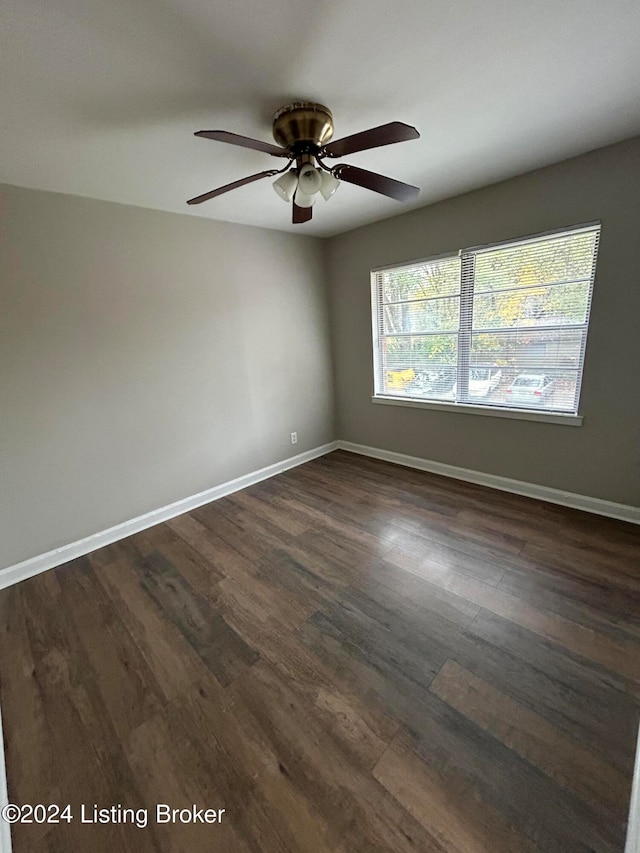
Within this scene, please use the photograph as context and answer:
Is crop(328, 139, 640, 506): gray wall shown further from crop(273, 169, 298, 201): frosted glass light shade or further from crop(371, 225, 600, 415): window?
crop(273, 169, 298, 201): frosted glass light shade

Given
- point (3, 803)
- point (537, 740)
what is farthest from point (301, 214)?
point (3, 803)

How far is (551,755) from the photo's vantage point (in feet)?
3.89

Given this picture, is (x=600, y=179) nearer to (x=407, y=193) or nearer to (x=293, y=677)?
(x=407, y=193)

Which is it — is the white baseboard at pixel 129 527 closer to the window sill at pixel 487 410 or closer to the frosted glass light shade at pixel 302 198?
the window sill at pixel 487 410

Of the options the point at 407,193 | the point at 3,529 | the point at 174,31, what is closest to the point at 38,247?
the point at 174,31

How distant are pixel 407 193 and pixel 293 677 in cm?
243

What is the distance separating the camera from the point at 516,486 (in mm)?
2992

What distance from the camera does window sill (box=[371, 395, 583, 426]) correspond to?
2639 millimetres

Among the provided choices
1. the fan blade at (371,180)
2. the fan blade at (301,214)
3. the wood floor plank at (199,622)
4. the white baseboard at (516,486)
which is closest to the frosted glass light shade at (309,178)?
the fan blade at (371,180)

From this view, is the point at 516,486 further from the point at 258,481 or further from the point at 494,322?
the point at 258,481

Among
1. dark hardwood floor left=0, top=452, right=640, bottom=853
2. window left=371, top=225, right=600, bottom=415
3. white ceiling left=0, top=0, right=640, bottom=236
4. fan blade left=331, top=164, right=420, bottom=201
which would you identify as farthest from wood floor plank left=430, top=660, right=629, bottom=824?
white ceiling left=0, top=0, right=640, bottom=236

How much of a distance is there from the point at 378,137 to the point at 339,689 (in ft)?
7.54

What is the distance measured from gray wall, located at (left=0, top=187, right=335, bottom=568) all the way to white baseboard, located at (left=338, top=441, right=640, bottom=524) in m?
1.35

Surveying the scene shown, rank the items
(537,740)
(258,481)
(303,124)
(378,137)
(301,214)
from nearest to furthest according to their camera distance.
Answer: (537,740)
(378,137)
(303,124)
(301,214)
(258,481)
